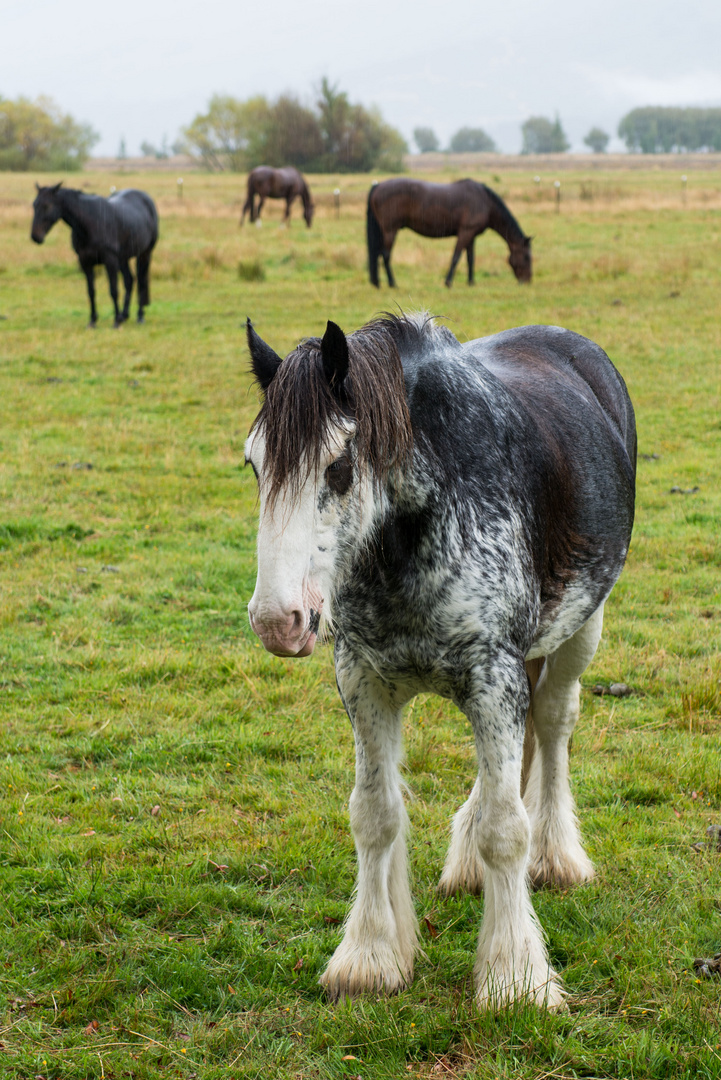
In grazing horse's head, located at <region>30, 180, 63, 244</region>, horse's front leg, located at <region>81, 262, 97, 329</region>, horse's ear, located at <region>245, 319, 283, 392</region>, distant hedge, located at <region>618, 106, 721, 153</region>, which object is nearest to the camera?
horse's ear, located at <region>245, 319, 283, 392</region>

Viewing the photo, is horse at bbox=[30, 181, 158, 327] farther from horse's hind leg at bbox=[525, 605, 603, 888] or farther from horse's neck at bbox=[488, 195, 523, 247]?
horse's hind leg at bbox=[525, 605, 603, 888]

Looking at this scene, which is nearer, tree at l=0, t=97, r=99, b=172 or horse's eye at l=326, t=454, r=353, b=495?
horse's eye at l=326, t=454, r=353, b=495

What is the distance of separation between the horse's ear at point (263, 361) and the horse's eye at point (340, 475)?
31 centimetres

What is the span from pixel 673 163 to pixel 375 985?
93.2 m

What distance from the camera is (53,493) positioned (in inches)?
314

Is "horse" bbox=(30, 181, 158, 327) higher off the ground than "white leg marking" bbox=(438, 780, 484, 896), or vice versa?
"horse" bbox=(30, 181, 158, 327)

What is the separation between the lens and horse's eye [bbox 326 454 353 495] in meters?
2.34

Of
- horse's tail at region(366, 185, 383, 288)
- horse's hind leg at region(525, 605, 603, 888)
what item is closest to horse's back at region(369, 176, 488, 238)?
horse's tail at region(366, 185, 383, 288)

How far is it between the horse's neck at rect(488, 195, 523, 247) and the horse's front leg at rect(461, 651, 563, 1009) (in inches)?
684

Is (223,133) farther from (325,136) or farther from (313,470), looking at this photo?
(313,470)

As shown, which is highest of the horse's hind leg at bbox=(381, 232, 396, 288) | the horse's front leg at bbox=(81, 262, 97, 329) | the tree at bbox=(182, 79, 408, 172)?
the tree at bbox=(182, 79, 408, 172)

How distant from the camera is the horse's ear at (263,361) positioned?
2.50m

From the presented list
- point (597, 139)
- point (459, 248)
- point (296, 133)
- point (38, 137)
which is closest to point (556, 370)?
point (459, 248)

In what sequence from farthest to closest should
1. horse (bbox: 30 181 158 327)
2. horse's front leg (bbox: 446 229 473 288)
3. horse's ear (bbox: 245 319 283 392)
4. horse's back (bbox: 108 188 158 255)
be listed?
horse's front leg (bbox: 446 229 473 288) → horse's back (bbox: 108 188 158 255) → horse (bbox: 30 181 158 327) → horse's ear (bbox: 245 319 283 392)
